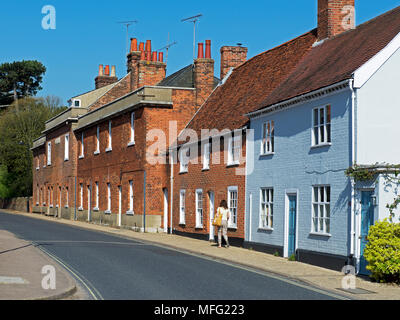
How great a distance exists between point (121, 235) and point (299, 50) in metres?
12.9

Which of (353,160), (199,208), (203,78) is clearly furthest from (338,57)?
(203,78)

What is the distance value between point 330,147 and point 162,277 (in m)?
7.13

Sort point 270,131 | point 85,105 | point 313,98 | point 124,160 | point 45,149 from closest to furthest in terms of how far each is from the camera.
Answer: point 313,98
point 270,131
point 124,160
point 85,105
point 45,149

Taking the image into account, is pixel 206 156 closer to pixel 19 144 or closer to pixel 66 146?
pixel 66 146

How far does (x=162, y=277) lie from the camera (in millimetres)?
15734

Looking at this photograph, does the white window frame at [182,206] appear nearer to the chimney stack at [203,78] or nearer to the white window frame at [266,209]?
the chimney stack at [203,78]

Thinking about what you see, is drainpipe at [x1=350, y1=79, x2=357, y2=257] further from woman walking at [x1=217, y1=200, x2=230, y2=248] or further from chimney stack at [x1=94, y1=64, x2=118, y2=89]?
chimney stack at [x1=94, y1=64, x2=118, y2=89]

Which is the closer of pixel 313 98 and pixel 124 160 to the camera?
pixel 313 98

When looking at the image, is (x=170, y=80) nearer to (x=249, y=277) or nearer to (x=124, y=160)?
(x=124, y=160)

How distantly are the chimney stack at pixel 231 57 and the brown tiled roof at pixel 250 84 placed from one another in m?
1.22

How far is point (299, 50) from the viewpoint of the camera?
2720 centimetres

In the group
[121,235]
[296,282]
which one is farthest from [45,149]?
[296,282]

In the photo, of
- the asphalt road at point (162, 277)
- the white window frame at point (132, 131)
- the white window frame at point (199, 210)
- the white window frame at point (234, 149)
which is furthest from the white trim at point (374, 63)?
the white window frame at point (132, 131)

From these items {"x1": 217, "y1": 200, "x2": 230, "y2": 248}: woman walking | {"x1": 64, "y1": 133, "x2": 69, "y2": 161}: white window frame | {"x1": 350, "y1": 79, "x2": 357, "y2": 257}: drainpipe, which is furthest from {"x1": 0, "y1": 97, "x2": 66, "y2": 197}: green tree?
{"x1": 350, "y1": 79, "x2": 357, "y2": 257}: drainpipe
